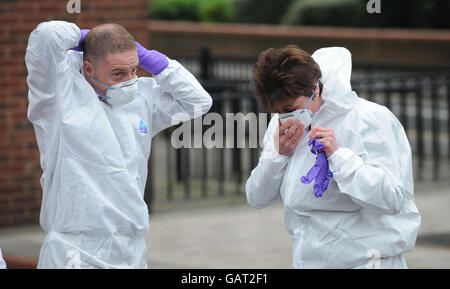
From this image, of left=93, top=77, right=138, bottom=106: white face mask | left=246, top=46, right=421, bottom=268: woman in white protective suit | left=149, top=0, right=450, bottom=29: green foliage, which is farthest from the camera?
left=149, top=0, right=450, bottom=29: green foliage

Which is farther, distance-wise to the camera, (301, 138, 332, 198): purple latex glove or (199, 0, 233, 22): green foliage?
(199, 0, 233, 22): green foliage

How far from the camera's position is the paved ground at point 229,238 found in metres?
7.43

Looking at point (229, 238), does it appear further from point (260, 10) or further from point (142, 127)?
point (260, 10)

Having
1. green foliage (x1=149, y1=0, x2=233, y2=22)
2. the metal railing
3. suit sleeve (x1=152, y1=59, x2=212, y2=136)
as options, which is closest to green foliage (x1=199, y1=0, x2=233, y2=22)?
green foliage (x1=149, y1=0, x2=233, y2=22)

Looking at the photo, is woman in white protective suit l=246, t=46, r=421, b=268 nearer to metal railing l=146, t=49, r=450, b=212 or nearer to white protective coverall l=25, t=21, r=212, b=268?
white protective coverall l=25, t=21, r=212, b=268

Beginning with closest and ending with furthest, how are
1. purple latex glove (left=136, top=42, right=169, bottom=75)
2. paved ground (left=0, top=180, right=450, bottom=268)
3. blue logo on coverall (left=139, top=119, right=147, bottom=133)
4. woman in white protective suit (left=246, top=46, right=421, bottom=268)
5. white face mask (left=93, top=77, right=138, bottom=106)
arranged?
woman in white protective suit (left=246, top=46, right=421, bottom=268) < white face mask (left=93, top=77, right=138, bottom=106) < blue logo on coverall (left=139, top=119, right=147, bottom=133) < purple latex glove (left=136, top=42, right=169, bottom=75) < paved ground (left=0, top=180, right=450, bottom=268)

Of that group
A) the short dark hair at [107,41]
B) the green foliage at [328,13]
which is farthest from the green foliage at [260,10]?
→ the short dark hair at [107,41]

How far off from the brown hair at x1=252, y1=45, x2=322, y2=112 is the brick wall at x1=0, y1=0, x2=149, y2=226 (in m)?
5.02

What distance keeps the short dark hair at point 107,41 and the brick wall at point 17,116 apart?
4.58 meters

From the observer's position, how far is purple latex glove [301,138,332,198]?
3797 millimetres

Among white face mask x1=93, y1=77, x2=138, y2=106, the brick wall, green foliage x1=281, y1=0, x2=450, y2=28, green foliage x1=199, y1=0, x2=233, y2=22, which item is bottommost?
green foliage x1=199, y1=0, x2=233, y2=22

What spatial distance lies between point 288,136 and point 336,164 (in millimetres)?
282

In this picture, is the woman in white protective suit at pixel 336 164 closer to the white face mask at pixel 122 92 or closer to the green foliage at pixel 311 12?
the white face mask at pixel 122 92
